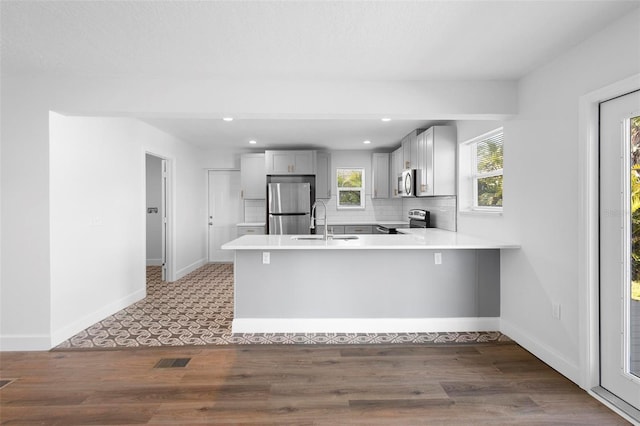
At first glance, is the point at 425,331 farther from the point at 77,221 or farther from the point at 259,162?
the point at 259,162

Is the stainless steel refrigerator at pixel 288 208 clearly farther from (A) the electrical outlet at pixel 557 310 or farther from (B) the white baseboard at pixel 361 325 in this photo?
(A) the electrical outlet at pixel 557 310

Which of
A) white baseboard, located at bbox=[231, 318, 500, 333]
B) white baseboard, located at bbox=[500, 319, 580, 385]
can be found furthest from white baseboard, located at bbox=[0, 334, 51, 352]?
white baseboard, located at bbox=[500, 319, 580, 385]

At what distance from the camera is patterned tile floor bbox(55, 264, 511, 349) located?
10.8 feet

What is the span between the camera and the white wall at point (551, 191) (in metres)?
2.30

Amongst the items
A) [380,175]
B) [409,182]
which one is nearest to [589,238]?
[409,182]

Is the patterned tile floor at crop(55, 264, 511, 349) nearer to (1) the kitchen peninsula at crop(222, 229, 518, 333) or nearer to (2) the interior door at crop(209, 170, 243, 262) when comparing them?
(1) the kitchen peninsula at crop(222, 229, 518, 333)

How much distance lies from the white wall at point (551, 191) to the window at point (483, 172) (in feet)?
1.02

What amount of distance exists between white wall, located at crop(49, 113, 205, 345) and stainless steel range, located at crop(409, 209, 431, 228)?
3.85 meters

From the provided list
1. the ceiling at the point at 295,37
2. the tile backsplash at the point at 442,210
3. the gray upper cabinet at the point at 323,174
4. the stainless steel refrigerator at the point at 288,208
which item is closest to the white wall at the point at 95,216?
the ceiling at the point at 295,37

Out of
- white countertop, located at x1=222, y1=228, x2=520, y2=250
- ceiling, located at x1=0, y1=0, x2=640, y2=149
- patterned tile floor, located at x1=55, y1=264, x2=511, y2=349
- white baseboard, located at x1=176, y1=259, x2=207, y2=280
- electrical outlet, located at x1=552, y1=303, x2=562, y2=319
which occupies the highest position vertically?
ceiling, located at x1=0, y1=0, x2=640, y2=149

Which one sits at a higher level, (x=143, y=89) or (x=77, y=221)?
(x=143, y=89)

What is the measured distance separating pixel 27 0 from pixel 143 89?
1.07 meters

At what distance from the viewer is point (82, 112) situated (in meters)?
3.09

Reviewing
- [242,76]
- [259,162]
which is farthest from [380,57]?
[259,162]
